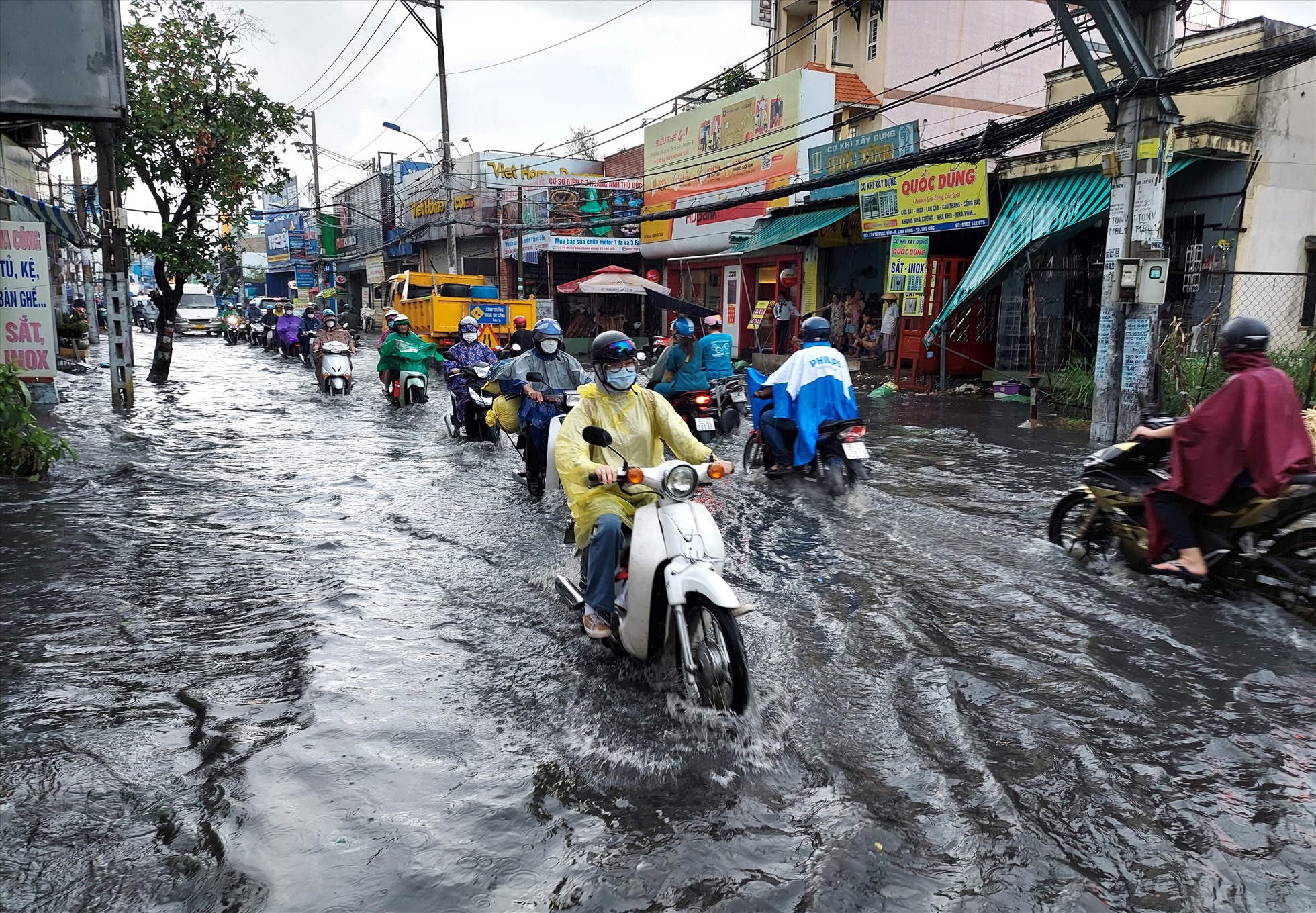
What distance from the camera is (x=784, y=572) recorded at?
604 centimetres

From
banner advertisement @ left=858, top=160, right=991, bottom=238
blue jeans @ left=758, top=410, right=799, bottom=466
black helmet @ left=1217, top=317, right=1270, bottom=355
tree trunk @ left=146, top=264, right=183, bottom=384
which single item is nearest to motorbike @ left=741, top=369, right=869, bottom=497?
blue jeans @ left=758, top=410, right=799, bottom=466

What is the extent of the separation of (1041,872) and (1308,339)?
12.3m

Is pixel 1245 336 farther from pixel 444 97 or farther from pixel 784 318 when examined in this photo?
pixel 444 97

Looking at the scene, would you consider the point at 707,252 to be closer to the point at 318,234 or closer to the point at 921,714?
the point at 921,714

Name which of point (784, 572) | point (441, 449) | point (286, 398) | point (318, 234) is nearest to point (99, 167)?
point (286, 398)

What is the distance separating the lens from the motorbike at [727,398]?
1080cm

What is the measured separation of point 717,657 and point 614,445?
1340mm

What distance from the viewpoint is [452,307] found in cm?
2258

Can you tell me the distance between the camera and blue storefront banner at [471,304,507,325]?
74.5ft

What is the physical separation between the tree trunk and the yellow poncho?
1490cm

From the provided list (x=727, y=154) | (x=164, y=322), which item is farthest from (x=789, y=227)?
(x=164, y=322)

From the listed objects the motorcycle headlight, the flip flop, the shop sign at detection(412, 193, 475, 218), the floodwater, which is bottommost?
the floodwater

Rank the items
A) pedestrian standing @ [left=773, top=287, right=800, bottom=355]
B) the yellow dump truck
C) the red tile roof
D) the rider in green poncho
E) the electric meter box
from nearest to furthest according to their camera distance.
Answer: the electric meter box, the rider in green poncho, pedestrian standing @ [left=773, top=287, right=800, bottom=355], the yellow dump truck, the red tile roof

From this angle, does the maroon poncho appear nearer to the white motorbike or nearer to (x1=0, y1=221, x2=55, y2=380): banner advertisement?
(x1=0, y1=221, x2=55, y2=380): banner advertisement
